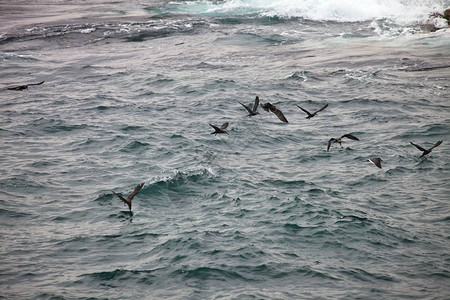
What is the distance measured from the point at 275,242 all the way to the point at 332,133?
7802mm

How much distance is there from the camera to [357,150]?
18.9 metres

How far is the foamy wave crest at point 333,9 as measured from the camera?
40.8 m

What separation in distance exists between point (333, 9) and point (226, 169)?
1142 inches

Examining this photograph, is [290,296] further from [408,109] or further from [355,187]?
[408,109]

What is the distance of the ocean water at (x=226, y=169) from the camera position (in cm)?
1246

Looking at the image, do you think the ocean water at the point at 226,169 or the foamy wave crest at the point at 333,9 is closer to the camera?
the ocean water at the point at 226,169

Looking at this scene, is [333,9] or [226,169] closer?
[226,169]

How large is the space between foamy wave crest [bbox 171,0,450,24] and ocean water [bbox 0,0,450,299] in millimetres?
5275

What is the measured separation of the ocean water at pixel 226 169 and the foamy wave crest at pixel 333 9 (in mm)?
5275

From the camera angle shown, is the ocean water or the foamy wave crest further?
the foamy wave crest

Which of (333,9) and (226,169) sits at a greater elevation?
(333,9)

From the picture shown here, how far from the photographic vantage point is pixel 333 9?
43.7m

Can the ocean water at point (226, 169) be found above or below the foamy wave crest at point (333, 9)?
below

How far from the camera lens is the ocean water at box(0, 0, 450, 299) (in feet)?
40.9
